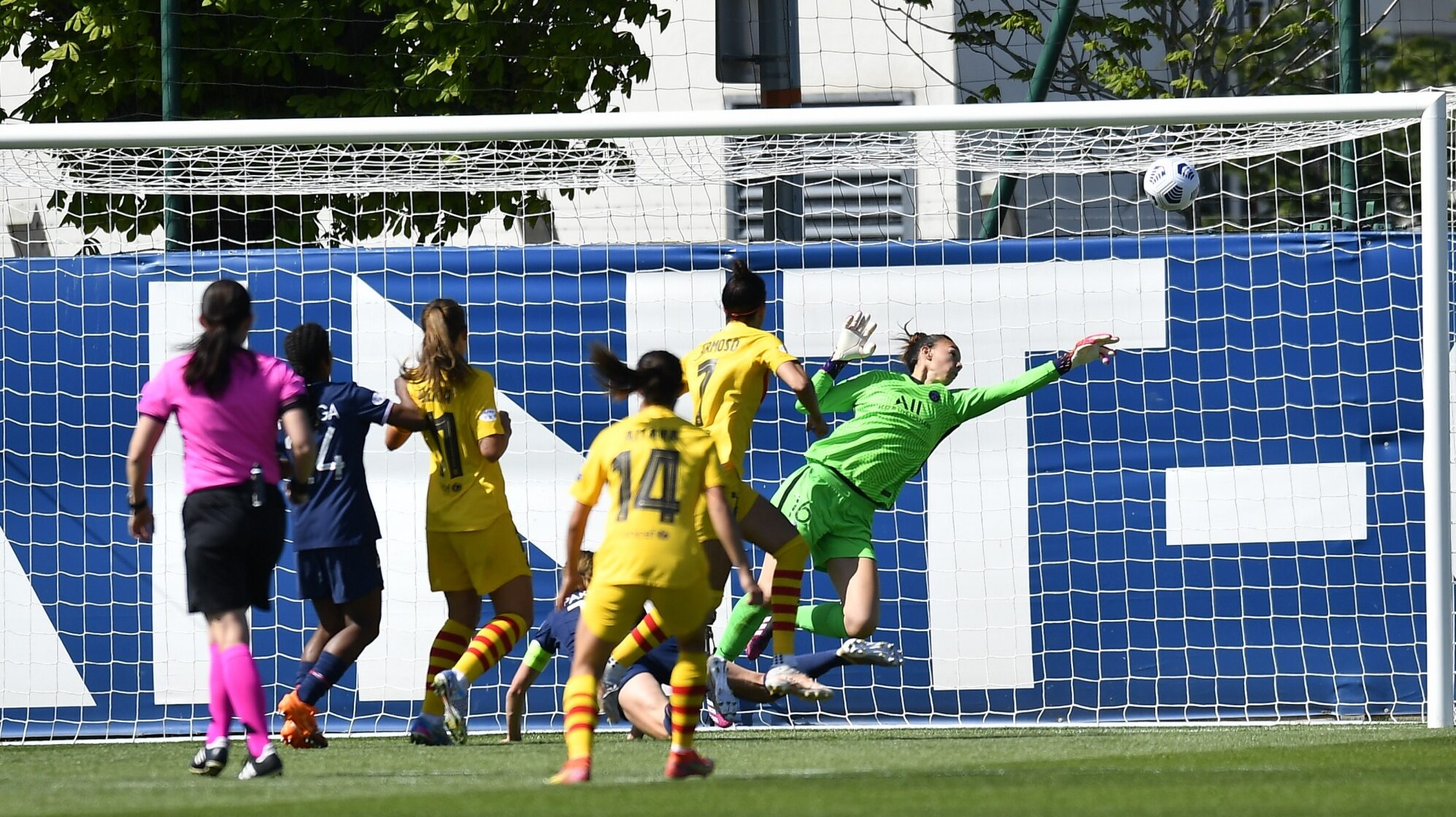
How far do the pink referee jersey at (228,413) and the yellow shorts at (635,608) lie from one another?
4.36 feet

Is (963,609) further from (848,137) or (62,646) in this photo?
(62,646)

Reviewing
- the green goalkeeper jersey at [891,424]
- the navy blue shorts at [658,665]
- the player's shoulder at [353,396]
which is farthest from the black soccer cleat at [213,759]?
the green goalkeeper jersey at [891,424]

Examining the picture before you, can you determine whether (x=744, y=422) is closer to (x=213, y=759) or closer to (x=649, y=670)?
(x=649, y=670)

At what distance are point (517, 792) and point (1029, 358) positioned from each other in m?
4.64

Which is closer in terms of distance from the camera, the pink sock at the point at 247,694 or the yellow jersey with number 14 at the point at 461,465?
the pink sock at the point at 247,694

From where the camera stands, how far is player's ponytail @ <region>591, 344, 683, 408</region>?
5.87 meters

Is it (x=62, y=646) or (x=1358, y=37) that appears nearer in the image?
(x=62, y=646)

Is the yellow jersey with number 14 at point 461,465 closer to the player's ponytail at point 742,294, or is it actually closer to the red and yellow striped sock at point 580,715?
the player's ponytail at point 742,294

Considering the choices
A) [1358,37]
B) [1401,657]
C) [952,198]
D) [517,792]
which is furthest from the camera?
[952,198]

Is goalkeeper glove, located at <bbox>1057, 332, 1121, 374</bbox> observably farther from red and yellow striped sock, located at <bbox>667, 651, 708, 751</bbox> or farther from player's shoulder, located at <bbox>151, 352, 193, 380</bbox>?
player's shoulder, located at <bbox>151, 352, 193, 380</bbox>

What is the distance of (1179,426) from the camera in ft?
29.8

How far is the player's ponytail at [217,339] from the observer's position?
6.05 metres

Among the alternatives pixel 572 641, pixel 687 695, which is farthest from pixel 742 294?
pixel 687 695

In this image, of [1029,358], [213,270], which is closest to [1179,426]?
[1029,358]
